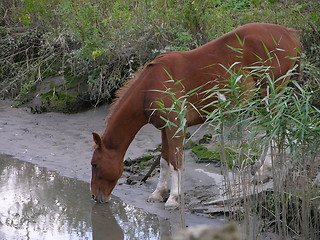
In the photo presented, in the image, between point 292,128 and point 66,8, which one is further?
point 66,8

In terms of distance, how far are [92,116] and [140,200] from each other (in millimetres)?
3809

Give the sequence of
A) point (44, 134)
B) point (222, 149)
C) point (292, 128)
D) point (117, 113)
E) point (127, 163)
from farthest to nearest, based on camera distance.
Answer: point (44, 134) → point (127, 163) → point (117, 113) → point (222, 149) → point (292, 128)

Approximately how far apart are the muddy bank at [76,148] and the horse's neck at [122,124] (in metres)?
0.76

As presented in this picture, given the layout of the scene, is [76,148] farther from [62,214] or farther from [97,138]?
[97,138]

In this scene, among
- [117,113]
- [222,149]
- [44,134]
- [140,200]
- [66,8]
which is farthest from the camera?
[66,8]

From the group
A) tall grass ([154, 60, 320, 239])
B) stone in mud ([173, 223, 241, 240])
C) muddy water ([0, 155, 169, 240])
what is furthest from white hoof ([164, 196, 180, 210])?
stone in mud ([173, 223, 241, 240])

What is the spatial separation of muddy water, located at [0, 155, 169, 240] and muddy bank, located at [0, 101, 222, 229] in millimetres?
215

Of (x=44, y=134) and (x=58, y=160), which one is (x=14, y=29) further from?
(x=58, y=160)

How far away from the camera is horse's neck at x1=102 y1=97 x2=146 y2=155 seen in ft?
19.4

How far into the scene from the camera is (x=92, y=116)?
988 cm

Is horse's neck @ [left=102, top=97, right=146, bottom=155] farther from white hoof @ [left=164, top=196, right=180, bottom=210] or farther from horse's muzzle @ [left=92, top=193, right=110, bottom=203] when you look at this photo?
white hoof @ [left=164, top=196, right=180, bottom=210]

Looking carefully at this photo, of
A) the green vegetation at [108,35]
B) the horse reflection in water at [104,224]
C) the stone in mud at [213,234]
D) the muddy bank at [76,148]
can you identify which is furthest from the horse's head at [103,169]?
the stone in mud at [213,234]

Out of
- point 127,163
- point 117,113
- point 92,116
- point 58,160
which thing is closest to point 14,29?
point 92,116

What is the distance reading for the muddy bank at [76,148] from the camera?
633 cm
